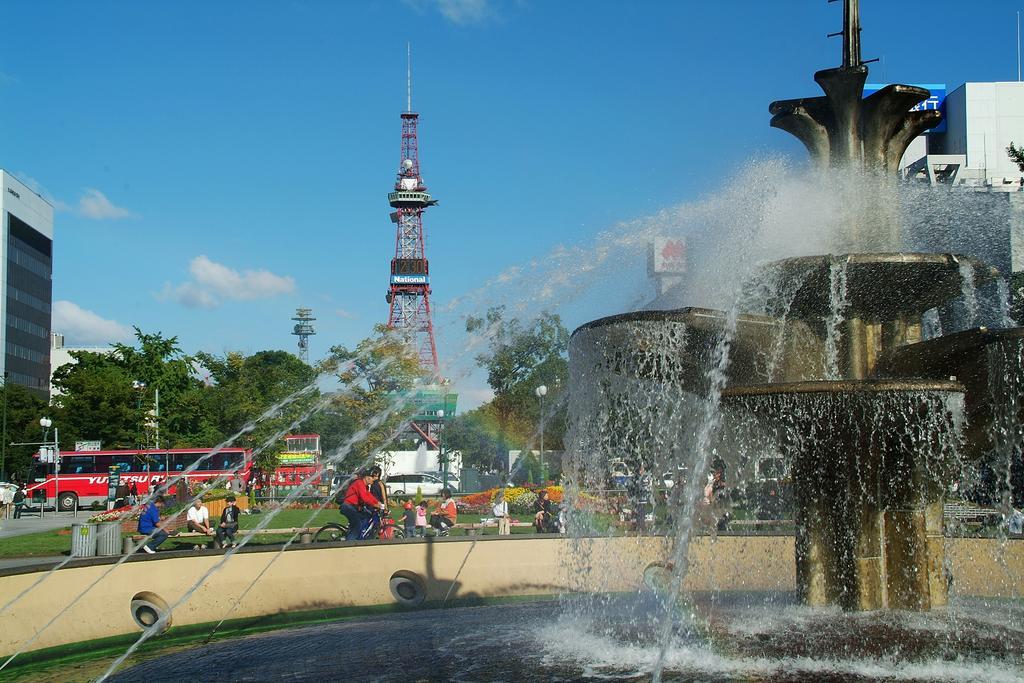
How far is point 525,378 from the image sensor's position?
4491 centimetres

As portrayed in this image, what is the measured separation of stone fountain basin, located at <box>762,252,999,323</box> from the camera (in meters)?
9.82

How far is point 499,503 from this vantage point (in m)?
24.3

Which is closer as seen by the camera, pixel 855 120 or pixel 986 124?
pixel 855 120

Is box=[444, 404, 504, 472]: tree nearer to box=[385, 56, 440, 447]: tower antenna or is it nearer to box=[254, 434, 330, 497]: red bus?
box=[254, 434, 330, 497]: red bus

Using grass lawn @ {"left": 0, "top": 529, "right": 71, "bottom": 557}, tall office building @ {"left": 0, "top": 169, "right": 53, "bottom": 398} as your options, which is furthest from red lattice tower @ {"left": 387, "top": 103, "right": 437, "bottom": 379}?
grass lawn @ {"left": 0, "top": 529, "right": 71, "bottom": 557}

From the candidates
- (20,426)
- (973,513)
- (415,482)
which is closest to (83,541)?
(973,513)

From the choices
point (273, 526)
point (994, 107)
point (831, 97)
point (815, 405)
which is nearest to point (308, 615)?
point (815, 405)

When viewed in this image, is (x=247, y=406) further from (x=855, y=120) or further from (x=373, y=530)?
(x=855, y=120)

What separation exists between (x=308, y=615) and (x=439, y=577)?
79.7 inches

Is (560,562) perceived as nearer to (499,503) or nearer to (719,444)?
(719,444)

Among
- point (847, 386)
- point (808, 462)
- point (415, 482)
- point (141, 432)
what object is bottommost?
point (415, 482)

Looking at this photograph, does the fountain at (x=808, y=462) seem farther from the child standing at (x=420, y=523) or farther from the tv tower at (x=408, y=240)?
the tv tower at (x=408, y=240)

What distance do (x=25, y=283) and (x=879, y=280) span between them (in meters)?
101

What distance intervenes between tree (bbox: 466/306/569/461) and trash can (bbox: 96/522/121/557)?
14.5m
